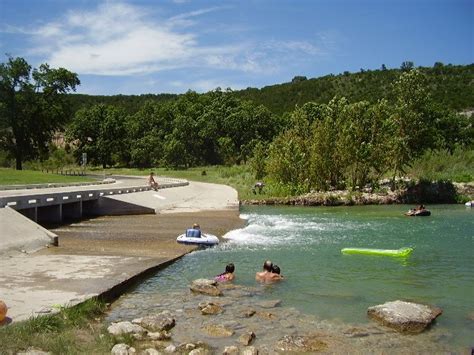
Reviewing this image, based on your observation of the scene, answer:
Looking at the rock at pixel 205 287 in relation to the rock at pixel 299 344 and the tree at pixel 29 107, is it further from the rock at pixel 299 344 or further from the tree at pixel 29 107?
the tree at pixel 29 107

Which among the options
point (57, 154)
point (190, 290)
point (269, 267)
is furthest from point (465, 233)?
point (57, 154)

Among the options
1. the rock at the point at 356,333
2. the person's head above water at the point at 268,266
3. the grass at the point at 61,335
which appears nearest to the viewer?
the grass at the point at 61,335

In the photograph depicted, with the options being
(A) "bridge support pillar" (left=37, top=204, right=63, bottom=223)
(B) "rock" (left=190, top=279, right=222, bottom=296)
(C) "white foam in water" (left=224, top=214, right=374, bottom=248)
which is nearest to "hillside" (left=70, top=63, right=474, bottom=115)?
(C) "white foam in water" (left=224, top=214, right=374, bottom=248)

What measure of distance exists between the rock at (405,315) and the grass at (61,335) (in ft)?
20.7

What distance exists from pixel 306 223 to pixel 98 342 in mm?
23443

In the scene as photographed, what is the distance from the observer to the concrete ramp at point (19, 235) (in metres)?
19.6

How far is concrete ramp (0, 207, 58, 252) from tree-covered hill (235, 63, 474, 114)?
8949cm

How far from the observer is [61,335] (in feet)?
33.2

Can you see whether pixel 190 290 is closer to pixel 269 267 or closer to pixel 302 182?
pixel 269 267

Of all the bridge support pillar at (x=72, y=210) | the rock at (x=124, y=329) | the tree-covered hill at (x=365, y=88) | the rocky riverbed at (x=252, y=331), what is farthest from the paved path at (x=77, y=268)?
the tree-covered hill at (x=365, y=88)

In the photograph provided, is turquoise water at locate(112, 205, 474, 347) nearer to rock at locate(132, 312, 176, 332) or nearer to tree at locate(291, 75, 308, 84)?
rock at locate(132, 312, 176, 332)

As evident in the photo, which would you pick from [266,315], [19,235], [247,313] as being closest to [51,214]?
[19,235]

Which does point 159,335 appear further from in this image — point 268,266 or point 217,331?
point 268,266

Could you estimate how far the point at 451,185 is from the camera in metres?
49.3
